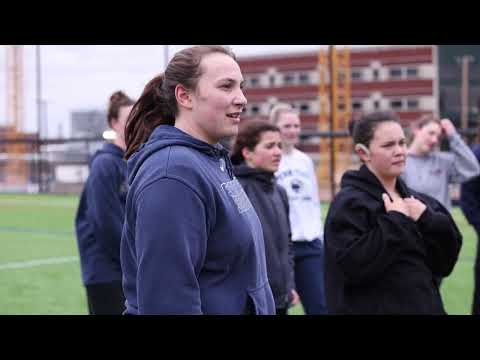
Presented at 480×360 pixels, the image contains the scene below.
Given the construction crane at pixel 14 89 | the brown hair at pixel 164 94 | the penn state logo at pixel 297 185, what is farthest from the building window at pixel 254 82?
the brown hair at pixel 164 94

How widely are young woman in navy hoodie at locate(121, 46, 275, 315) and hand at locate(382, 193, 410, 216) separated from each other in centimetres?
108

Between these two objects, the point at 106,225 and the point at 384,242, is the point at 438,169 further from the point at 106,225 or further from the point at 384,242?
the point at 106,225

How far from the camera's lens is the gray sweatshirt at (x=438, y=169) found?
575 centimetres

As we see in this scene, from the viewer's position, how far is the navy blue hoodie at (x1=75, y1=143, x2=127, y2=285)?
4348 millimetres

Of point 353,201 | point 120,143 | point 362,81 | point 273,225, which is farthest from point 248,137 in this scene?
point 362,81

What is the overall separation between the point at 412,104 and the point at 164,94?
6389cm

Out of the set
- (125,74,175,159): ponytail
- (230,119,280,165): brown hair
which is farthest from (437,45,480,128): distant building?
(125,74,175,159): ponytail

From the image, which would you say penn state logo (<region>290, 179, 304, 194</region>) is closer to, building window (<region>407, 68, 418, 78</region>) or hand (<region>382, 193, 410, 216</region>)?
hand (<region>382, 193, 410, 216</region>)

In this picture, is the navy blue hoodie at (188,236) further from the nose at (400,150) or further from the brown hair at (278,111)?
the brown hair at (278,111)

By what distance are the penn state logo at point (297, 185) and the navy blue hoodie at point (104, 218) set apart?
1.76m
